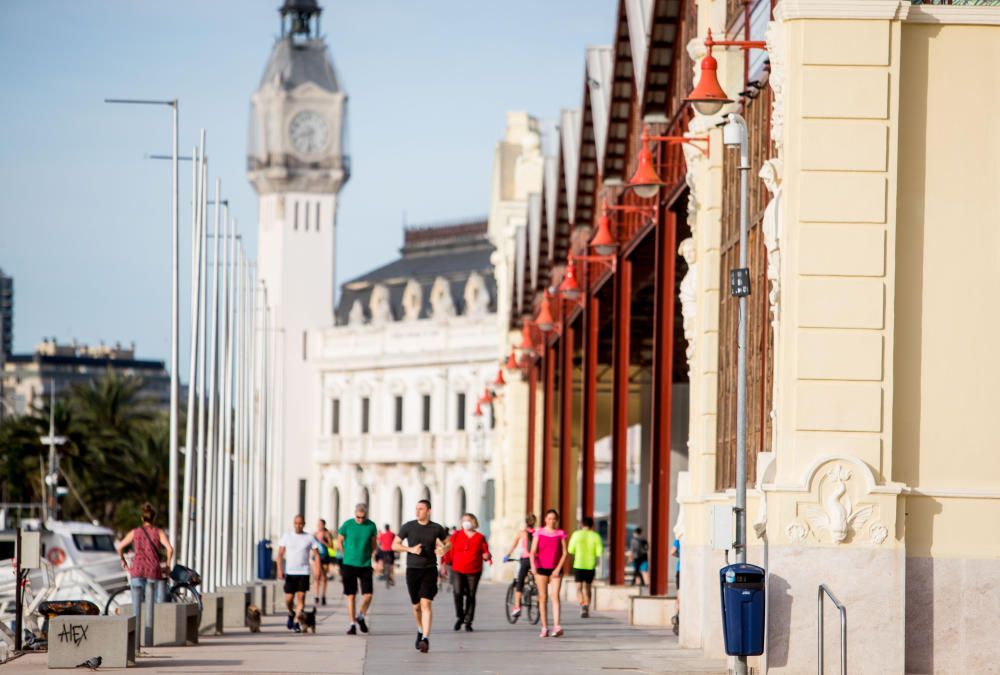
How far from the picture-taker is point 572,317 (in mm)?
50531

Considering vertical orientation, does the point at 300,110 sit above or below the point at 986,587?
above

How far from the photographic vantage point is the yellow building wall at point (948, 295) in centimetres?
1903

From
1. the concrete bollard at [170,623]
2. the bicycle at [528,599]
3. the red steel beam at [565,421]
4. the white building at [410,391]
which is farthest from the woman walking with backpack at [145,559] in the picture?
the white building at [410,391]

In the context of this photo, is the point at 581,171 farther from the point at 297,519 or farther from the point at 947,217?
the point at 947,217

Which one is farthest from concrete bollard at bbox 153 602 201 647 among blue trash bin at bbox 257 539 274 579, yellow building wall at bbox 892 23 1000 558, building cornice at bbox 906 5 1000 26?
blue trash bin at bbox 257 539 274 579

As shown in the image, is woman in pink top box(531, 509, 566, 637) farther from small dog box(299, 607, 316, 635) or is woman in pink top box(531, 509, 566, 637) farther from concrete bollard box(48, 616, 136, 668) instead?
concrete bollard box(48, 616, 136, 668)

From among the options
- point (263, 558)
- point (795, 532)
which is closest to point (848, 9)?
point (795, 532)

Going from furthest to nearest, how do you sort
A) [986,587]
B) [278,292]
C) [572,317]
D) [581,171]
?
[278,292] < [572,317] < [581,171] < [986,587]

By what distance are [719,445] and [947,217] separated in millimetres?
6530

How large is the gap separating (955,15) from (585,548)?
16.5 m

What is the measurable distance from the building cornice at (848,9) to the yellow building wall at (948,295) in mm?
512

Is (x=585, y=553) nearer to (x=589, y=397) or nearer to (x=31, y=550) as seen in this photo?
(x=589, y=397)

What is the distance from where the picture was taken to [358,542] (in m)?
27.6

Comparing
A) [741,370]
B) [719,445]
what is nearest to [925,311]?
[741,370]
